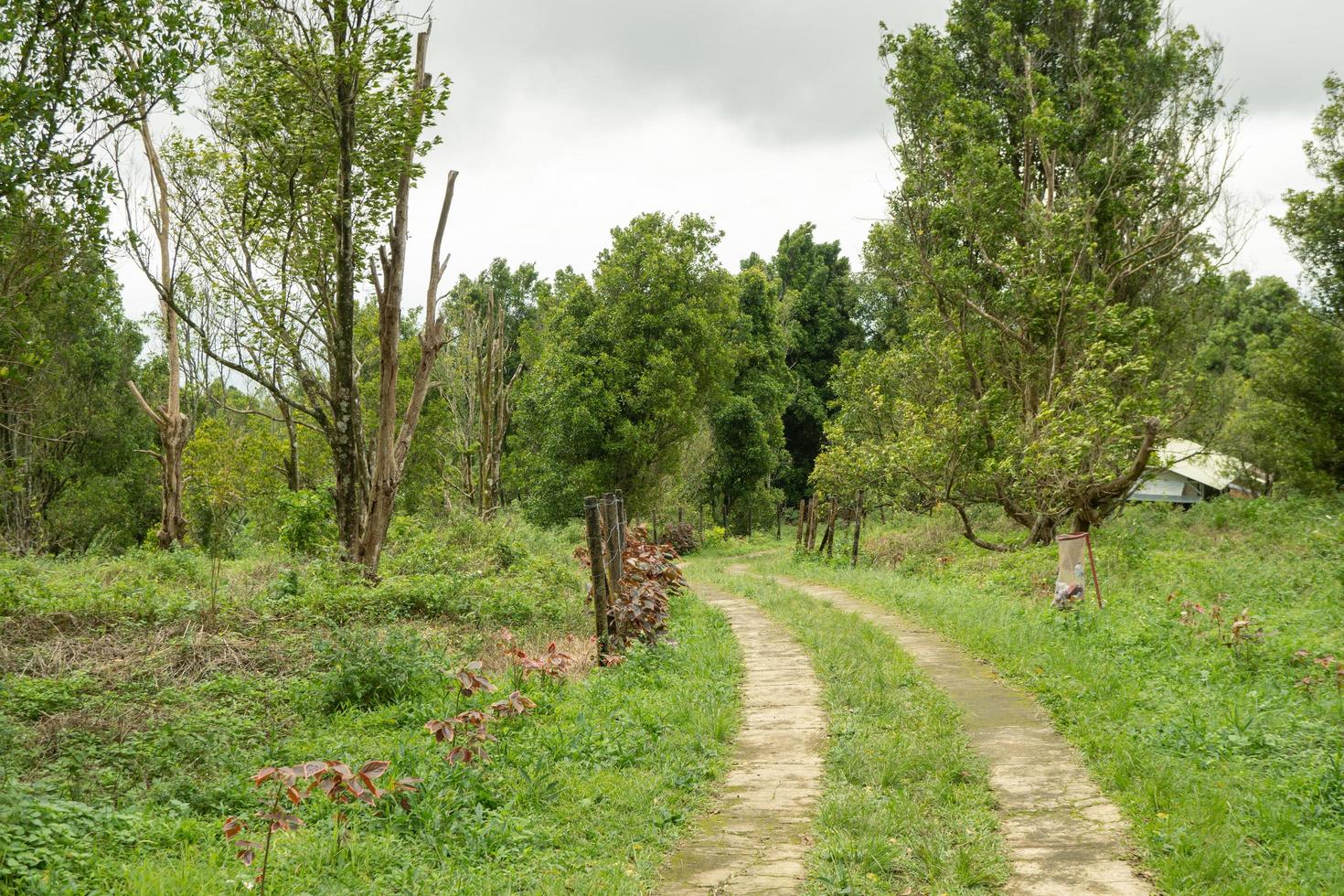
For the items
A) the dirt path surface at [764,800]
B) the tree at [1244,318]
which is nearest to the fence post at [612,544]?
the dirt path surface at [764,800]

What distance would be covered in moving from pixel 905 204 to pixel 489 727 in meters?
16.2

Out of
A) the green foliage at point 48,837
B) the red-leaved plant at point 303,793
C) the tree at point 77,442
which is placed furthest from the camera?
the tree at point 77,442

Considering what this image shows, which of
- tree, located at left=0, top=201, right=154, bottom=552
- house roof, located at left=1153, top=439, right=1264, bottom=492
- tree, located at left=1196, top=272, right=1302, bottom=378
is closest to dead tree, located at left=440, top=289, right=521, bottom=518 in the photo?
tree, located at left=0, top=201, right=154, bottom=552

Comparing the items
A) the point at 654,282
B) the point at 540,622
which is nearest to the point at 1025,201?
the point at 654,282

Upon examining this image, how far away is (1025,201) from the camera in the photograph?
18.6m

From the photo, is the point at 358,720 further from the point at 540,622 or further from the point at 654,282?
the point at 654,282

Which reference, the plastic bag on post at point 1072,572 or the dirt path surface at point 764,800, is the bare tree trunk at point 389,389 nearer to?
the dirt path surface at point 764,800

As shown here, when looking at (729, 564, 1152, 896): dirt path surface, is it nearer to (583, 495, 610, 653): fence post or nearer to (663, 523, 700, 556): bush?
(583, 495, 610, 653): fence post

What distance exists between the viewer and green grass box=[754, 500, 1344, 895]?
4.39 metres

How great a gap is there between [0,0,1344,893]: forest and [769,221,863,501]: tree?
12.8 m

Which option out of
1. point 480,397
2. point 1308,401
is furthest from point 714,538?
point 1308,401

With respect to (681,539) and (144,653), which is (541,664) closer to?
(144,653)

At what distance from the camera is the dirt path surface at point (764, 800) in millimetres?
4395

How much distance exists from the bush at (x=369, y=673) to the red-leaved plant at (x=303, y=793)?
2059 mm
